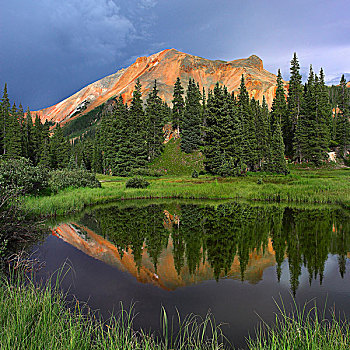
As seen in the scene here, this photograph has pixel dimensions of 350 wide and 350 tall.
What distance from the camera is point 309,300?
8008 millimetres

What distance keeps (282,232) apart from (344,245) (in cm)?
353

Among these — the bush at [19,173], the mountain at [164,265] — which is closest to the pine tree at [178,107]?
the bush at [19,173]

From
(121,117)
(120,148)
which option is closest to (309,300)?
(120,148)

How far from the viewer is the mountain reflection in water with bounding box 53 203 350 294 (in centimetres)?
1066

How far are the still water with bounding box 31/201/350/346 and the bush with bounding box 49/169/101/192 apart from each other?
8594 millimetres

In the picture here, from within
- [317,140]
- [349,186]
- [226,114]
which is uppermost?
[226,114]

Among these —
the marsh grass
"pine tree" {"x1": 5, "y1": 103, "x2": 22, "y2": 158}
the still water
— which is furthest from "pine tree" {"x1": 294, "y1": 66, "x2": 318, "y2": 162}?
"pine tree" {"x1": 5, "y1": 103, "x2": 22, "y2": 158}

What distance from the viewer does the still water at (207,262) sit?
26.0ft

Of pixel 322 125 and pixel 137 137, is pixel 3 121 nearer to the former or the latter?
pixel 137 137

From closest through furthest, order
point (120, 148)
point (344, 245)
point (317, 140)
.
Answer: point (344, 245) < point (317, 140) < point (120, 148)

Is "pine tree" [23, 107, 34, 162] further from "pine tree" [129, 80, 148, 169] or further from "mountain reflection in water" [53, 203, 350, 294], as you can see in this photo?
"mountain reflection in water" [53, 203, 350, 294]

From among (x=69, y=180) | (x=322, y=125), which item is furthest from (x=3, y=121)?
(x=322, y=125)

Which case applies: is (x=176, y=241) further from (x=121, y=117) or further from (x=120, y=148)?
(x=121, y=117)

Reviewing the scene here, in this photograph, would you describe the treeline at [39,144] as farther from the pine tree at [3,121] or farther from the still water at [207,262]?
the still water at [207,262]
